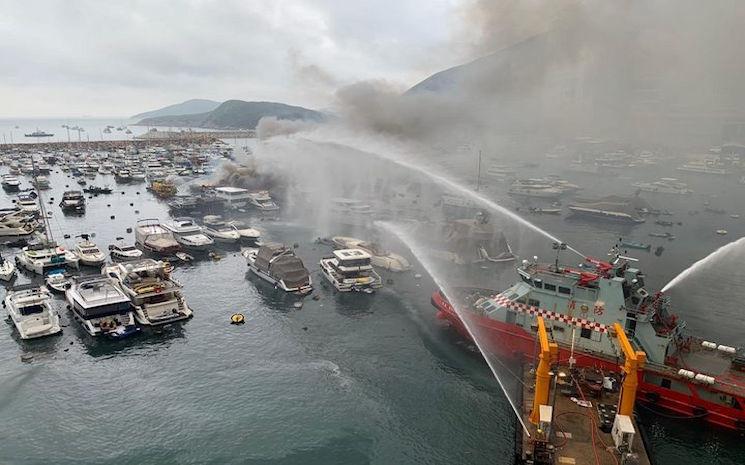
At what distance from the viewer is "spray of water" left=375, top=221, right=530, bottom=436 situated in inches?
1437

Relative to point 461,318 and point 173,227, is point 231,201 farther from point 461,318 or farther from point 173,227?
point 461,318

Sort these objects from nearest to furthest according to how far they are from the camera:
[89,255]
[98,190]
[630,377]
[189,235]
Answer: [630,377] < [89,255] < [189,235] < [98,190]

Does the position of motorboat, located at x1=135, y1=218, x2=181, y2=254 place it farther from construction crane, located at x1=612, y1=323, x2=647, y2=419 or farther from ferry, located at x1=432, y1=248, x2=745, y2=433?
construction crane, located at x1=612, y1=323, x2=647, y2=419

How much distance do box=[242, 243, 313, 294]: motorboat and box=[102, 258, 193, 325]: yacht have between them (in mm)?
11243

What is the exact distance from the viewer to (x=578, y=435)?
28172 millimetres

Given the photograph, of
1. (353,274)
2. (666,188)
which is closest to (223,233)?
(353,274)

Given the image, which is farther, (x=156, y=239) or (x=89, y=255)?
(x=156, y=239)

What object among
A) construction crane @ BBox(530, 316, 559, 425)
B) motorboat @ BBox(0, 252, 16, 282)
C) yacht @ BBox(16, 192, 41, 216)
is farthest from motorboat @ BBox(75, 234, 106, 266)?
construction crane @ BBox(530, 316, 559, 425)

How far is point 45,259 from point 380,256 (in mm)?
45186

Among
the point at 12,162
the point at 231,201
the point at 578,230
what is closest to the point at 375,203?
the point at 231,201

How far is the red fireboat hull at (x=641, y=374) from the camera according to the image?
1316 inches

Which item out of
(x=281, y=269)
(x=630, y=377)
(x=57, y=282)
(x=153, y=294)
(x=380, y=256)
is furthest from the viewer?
(x=380, y=256)

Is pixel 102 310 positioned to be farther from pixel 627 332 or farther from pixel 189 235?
pixel 627 332

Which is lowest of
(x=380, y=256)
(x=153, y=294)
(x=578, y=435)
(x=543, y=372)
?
(x=578, y=435)
